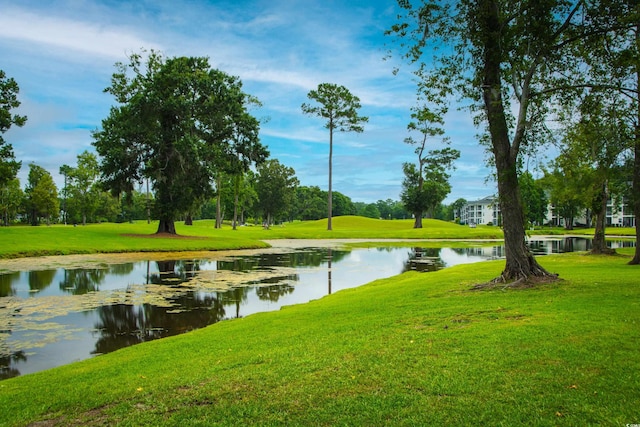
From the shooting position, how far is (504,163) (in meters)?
13.5

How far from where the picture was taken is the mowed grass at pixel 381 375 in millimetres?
5047

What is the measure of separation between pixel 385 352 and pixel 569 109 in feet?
38.3

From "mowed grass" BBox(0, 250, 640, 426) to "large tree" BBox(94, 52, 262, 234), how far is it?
34.6 meters

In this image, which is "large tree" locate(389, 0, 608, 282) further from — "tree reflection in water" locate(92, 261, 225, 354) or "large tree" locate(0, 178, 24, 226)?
"large tree" locate(0, 178, 24, 226)

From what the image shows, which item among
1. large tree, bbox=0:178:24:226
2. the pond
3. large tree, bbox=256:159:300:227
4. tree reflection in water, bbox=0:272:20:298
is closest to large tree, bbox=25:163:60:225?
large tree, bbox=0:178:24:226

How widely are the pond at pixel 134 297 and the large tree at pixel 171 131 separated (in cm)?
1526

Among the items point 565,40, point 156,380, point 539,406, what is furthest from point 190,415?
point 565,40

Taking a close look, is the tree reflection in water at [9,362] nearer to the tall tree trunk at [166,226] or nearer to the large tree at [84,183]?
the tall tree trunk at [166,226]

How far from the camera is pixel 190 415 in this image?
5.36m

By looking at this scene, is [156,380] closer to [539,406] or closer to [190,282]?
[539,406]

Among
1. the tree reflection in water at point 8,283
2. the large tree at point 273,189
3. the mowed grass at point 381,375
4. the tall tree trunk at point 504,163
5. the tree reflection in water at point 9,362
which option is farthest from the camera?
the large tree at point 273,189

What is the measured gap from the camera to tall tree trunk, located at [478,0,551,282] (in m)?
13.2

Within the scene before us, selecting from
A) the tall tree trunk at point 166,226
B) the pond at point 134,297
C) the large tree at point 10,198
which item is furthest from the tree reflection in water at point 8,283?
the large tree at point 10,198

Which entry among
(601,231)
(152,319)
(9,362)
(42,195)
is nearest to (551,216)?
(601,231)
